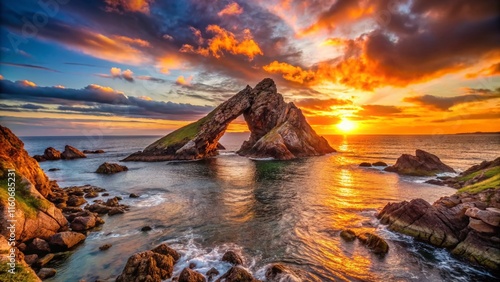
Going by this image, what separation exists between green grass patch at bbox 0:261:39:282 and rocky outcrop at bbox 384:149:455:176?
72.9m

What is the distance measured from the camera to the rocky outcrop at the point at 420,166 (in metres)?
60.9

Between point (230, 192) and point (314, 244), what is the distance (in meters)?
24.5

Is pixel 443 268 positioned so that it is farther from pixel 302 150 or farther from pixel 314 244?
pixel 302 150

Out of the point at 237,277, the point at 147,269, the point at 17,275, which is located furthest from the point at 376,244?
the point at 17,275

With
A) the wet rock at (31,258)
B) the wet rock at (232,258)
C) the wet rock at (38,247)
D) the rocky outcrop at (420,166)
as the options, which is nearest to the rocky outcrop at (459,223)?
the wet rock at (232,258)

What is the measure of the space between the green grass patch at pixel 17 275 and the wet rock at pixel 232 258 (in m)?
12.9

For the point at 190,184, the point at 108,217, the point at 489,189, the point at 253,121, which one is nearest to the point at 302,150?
the point at 253,121

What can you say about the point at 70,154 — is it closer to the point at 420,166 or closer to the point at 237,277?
the point at 237,277

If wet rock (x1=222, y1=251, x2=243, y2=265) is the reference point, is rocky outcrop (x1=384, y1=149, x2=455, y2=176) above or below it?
above

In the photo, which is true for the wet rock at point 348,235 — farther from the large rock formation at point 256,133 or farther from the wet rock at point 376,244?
the large rock formation at point 256,133

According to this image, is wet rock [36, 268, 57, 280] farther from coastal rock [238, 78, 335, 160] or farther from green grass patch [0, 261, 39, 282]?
coastal rock [238, 78, 335, 160]

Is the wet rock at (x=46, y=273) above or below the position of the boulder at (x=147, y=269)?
below

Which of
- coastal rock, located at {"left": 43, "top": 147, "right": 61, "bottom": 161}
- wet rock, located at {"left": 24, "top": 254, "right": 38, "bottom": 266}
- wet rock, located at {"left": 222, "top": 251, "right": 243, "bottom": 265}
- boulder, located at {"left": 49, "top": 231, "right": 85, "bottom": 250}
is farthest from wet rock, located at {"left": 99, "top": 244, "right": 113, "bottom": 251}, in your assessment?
coastal rock, located at {"left": 43, "top": 147, "right": 61, "bottom": 161}

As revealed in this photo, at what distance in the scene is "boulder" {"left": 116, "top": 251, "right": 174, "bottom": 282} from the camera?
654 inches
